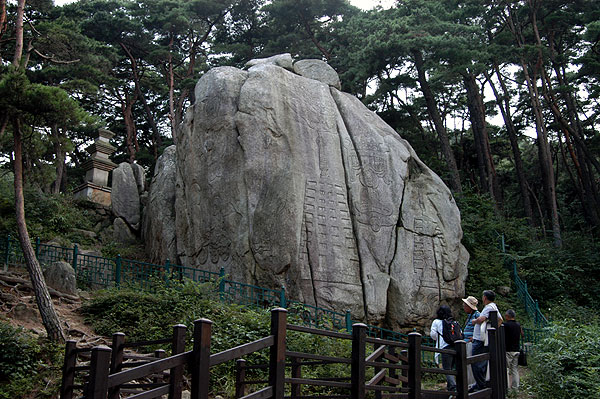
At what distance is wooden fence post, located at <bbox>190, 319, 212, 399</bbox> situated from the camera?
14.2ft

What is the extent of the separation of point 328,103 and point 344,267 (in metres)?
4.79

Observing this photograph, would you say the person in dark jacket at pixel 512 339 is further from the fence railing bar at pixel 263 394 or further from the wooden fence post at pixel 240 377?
the fence railing bar at pixel 263 394

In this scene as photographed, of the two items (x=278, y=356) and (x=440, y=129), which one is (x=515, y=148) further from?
(x=278, y=356)

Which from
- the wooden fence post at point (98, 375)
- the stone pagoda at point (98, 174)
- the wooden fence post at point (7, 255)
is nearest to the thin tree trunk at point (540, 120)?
the stone pagoda at point (98, 174)

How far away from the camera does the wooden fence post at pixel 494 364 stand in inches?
253

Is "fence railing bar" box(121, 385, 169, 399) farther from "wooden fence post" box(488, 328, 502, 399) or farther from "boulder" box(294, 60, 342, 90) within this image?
"boulder" box(294, 60, 342, 90)

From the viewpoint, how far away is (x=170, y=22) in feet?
80.5

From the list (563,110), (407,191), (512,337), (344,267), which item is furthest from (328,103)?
(563,110)

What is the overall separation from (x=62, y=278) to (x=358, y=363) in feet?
29.6

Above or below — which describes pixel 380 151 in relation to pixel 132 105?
below

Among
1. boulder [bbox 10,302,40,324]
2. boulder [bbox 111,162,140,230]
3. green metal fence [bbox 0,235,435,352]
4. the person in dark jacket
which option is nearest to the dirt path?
boulder [bbox 10,302,40,324]

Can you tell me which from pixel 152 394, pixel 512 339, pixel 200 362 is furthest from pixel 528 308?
pixel 152 394

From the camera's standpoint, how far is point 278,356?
16.0 feet

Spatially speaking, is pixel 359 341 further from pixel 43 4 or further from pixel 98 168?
pixel 43 4
